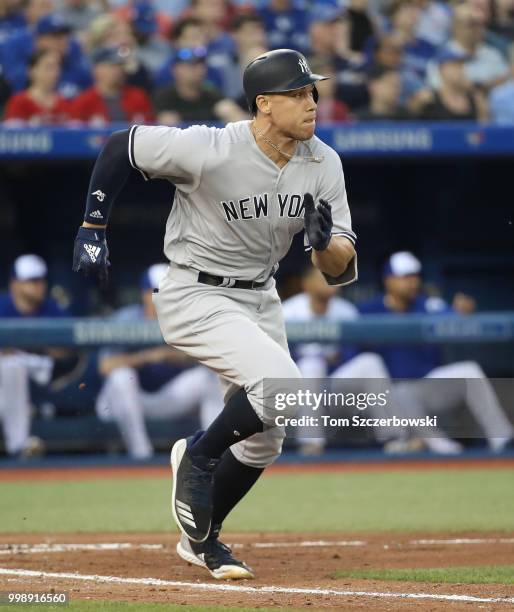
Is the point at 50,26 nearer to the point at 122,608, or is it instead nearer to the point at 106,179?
the point at 106,179

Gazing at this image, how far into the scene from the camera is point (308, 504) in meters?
6.58

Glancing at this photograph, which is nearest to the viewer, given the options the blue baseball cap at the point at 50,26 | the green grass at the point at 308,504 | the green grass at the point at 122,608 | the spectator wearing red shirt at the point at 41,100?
the green grass at the point at 122,608

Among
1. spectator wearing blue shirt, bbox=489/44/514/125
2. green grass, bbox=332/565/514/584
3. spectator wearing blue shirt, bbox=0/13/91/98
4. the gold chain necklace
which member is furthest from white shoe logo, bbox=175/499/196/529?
spectator wearing blue shirt, bbox=489/44/514/125

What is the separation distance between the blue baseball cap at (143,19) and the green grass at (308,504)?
4.42 m

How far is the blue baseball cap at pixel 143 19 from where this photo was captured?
1044cm

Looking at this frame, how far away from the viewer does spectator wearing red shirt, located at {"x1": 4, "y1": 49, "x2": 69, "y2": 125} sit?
9.24 meters

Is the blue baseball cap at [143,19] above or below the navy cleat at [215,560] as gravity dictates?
above

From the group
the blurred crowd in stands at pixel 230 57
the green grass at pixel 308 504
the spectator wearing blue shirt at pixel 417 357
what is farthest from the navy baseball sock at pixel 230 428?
the blurred crowd in stands at pixel 230 57

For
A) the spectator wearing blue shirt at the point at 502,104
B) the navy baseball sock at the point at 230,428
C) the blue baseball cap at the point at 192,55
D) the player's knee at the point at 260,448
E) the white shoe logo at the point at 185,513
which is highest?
the blue baseball cap at the point at 192,55

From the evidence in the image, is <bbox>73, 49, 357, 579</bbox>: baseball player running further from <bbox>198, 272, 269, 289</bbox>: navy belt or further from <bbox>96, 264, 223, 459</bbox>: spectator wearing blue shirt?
<bbox>96, 264, 223, 459</bbox>: spectator wearing blue shirt

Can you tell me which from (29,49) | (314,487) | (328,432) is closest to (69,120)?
(29,49)

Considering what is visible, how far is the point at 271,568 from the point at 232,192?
54.4 inches

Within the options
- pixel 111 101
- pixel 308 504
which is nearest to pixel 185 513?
pixel 308 504

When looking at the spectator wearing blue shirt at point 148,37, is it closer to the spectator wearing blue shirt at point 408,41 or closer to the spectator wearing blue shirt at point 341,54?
the spectator wearing blue shirt at point 341,54
